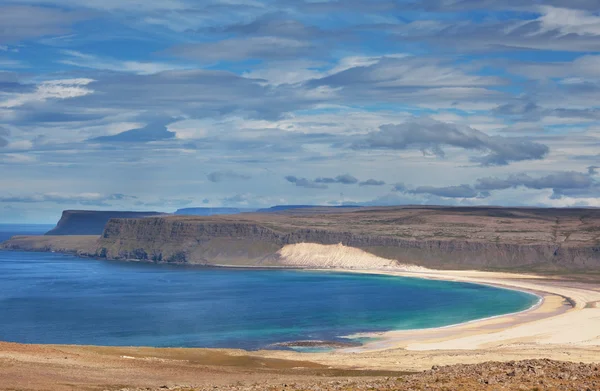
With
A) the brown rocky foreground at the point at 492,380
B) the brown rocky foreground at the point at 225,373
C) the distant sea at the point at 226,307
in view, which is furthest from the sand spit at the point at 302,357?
the distant sea at the point at 226,307

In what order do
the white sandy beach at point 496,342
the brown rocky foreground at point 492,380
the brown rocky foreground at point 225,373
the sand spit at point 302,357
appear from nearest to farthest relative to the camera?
the brown rocky foreground at point 492,380 < the brown rocky foreground at point 225,373 < the sand spit at point 302,357 < the white sandy beach at point 496,342

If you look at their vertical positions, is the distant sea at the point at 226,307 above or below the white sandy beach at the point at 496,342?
below

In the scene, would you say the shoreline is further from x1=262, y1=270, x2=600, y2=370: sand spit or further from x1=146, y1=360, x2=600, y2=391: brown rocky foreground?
x1=146, y1=360, x2=600, y2=391: brown rocky foreground

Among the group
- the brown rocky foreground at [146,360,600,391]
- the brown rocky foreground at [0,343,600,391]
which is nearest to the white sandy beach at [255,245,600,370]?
the brown rocky foreground at [0,343,600,391]

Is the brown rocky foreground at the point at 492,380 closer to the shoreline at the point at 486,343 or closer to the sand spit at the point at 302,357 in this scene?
the sand spit at the point at 302,357

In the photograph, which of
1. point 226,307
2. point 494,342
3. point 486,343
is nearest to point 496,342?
point 494,342

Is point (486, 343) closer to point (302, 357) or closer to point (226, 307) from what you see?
point (302, 357)

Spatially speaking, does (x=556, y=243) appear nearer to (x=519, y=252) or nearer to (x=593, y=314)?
(x=519, y=252)

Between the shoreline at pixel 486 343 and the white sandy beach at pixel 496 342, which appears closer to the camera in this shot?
the shoreline at pixel 486 343
